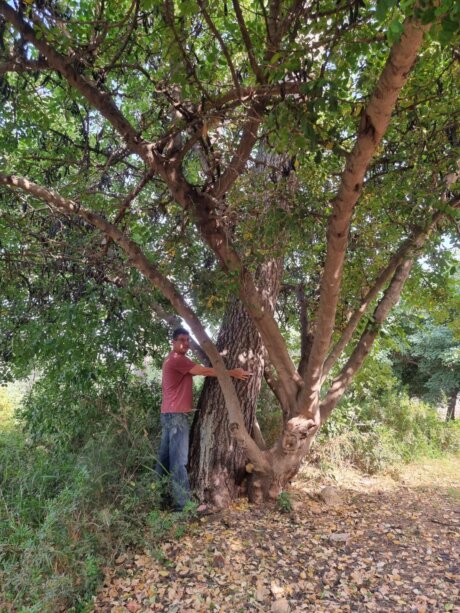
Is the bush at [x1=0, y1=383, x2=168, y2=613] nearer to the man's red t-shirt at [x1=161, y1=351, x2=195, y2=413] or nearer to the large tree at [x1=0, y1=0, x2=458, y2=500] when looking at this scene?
the man's red t-shirt at [x1=161, y1=351, x2=195, y2=413]

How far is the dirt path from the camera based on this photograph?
3305mm

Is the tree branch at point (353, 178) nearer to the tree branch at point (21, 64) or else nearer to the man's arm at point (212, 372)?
the man's arm at point (212, 372)

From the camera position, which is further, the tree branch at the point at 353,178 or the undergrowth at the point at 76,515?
the undergrowth at the point at 76,515

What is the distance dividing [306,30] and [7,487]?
4.93 metres

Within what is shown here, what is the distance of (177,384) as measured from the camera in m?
4.96

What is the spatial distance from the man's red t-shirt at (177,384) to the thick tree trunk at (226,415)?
0.38m

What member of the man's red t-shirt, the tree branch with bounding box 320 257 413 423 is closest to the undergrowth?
the man's red t-shirt

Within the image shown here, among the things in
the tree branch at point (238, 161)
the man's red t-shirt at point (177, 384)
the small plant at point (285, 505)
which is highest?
the tree branch at point (238, 161)

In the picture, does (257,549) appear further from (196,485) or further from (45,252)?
(45,252)

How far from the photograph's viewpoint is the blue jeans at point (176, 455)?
4.55 m

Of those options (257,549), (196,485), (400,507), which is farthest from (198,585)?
(400,507)

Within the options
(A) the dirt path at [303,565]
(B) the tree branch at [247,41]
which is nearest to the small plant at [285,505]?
(A) the dirt path at [303,565]

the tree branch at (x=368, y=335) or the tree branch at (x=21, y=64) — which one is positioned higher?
the tree branch at (x=21, y=64)

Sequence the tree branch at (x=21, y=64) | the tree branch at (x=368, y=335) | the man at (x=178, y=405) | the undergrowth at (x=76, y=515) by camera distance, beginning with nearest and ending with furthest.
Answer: the undergrowth at (x=76, y=515) → the tree branch at (x=21, y=64) → the man at (x=178, y=405) → the tree branch at (x=368, y=335)
